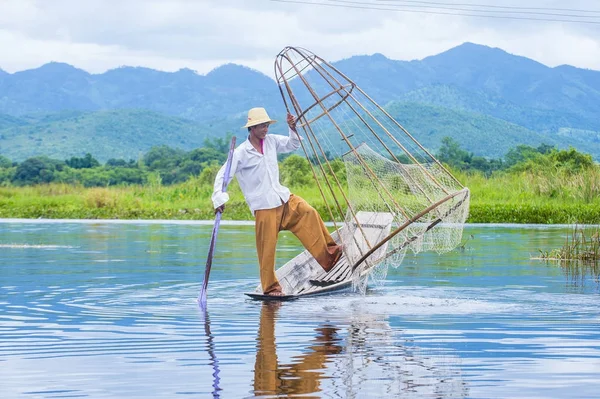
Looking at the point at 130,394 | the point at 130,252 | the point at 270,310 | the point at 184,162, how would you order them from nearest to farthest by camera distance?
the point at 130,394
the point at 270,310
the point at 130,252
the point at 184,162

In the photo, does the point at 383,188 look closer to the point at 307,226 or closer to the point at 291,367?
the point at 307,226

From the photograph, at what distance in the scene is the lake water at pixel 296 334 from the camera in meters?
6.51

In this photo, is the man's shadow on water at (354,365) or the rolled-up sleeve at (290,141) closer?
the man's shadow on water at (354,365)

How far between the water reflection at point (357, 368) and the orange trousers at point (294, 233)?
1.96 metres

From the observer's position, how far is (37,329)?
8.96 meters

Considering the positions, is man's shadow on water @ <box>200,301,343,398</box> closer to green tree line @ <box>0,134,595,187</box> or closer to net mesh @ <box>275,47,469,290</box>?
net mesh @ <box>275,47,469,290</box>

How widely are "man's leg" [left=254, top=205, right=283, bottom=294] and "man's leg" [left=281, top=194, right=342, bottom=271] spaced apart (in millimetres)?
184

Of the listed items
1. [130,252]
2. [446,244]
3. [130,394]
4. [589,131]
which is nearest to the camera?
[130,394]

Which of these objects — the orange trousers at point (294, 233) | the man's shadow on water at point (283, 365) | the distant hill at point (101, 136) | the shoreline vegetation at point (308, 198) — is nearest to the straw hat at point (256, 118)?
the orange trousers at point (294, 233)

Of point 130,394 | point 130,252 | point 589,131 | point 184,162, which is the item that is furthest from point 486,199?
point 589,131

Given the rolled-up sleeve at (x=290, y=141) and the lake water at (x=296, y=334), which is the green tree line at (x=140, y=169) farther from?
the rolled-up sleeve at (x=290, y=141)

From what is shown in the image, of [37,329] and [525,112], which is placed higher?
[525,112]

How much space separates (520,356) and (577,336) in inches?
41.9

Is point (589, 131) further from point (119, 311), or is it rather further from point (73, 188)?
point (119, 311)
